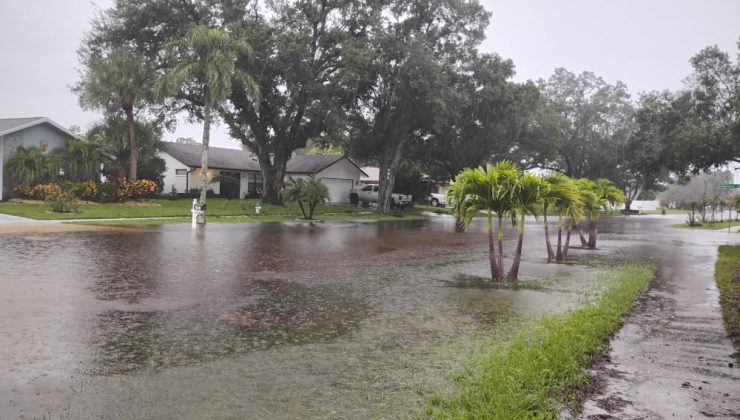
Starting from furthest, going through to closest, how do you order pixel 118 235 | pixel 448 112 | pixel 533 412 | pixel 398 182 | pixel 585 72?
pixel 585 72, pixel 398 182, pixel 448 112, pixel 118 235, pixel 533 412

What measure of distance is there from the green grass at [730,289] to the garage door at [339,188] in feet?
118

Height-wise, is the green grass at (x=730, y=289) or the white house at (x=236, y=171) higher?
the white house at (x=236, y=171)

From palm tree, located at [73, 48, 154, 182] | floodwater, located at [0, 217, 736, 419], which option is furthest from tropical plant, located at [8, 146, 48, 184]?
floodwater, located at [0, 217, 736, 419]

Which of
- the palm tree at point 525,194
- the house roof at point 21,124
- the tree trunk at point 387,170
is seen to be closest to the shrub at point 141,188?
the house roof at point 21,124

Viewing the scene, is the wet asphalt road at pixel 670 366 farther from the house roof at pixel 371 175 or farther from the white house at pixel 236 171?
the house roof at pixel 371 175

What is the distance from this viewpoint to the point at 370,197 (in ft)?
168

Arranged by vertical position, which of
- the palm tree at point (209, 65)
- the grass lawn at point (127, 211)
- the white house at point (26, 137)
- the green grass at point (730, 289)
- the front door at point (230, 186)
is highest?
the palm tree at point (209, 65)

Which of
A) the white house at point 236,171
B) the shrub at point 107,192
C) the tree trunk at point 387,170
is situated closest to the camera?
the shrub at point 107,192

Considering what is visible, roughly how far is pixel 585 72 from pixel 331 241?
188 ft

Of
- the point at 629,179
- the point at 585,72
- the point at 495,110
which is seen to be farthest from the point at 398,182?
the point at 629,179

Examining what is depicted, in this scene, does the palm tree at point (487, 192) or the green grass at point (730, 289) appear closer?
the green grass at point (730, 289)

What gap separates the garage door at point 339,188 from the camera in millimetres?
52081

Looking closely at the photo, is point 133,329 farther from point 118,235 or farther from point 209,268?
point 118,235

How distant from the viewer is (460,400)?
5.02 m
